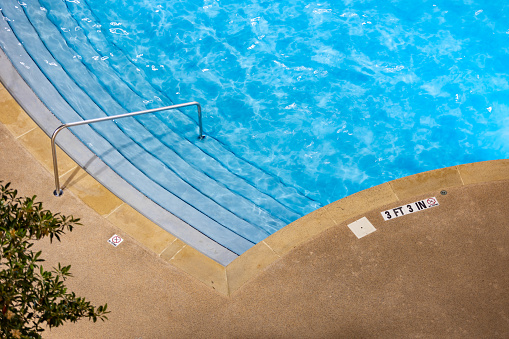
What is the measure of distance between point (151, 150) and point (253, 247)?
8.56 feet

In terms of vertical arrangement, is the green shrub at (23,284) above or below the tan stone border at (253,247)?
above

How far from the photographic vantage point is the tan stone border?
5812 millimetres

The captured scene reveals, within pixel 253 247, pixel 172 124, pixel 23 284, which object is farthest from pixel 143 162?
pixel 23 284

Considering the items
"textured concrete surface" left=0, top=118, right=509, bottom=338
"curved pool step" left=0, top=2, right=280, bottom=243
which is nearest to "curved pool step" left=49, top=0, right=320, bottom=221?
"curved pool step" left=0, top=2, right=280, bottom=243

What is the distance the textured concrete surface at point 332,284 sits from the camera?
5.30m

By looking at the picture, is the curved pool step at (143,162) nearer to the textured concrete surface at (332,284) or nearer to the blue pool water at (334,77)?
the textured concrete surface at (332,284)

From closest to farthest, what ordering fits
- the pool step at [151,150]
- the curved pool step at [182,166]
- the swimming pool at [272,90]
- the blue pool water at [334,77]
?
the pool step at [151,150] → the curved pool step at [182,166] → the swimming pool at [272,90] → the blue pool water at [334,77]

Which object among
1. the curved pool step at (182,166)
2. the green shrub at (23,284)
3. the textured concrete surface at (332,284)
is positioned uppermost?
the green shrub at (23,284)

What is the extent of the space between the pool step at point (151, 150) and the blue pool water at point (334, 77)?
2.02ft

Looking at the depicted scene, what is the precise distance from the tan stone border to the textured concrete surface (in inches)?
3.2

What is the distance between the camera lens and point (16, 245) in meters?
3.08

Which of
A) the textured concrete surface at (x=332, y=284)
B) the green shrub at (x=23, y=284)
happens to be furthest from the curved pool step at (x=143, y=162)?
the green shrub at (x=23, y=284)

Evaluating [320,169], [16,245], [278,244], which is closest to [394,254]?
[278,244]

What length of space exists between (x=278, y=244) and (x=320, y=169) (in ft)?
8.35
